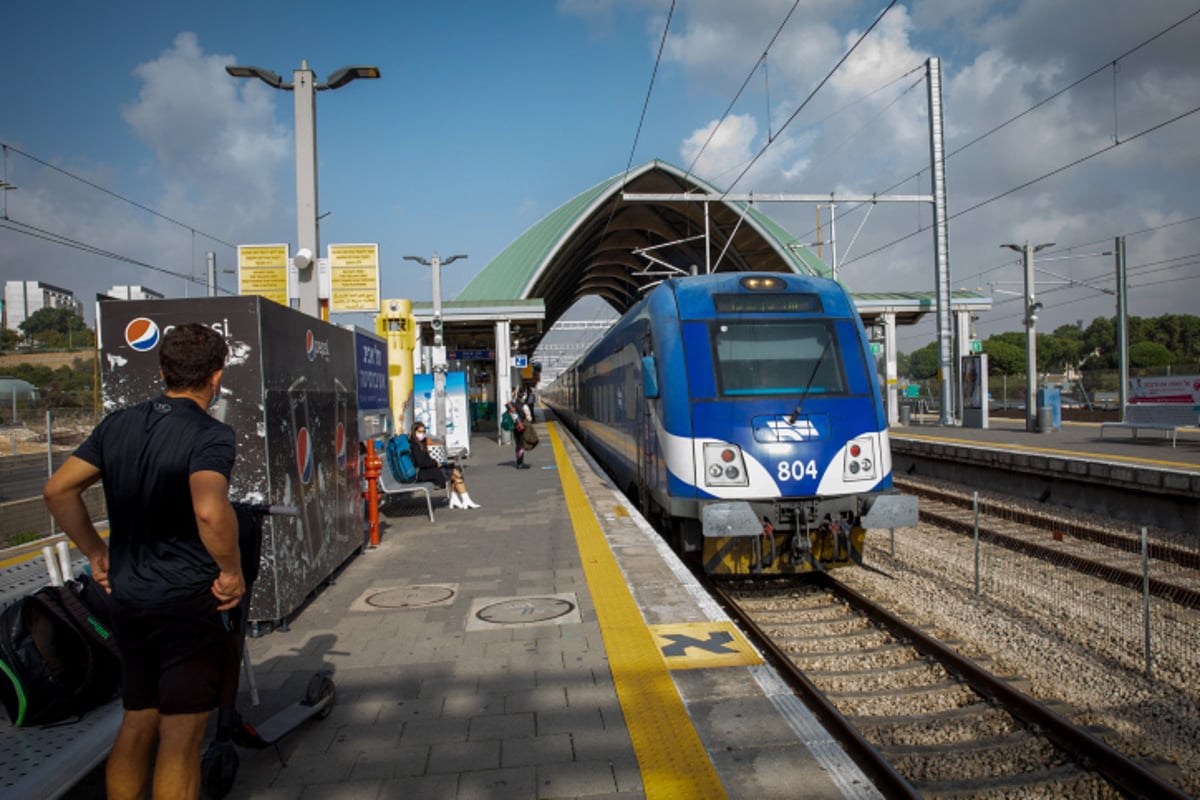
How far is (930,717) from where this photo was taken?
5320mm

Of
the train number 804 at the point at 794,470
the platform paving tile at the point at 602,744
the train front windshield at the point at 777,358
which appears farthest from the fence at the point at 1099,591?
the platform paving tile at the point at 602,744

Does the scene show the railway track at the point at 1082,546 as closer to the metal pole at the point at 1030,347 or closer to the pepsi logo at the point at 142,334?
the pepsi logo at the point at 142,334

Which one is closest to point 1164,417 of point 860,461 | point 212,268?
point 860,461

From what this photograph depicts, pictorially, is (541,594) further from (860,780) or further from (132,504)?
(132,504)

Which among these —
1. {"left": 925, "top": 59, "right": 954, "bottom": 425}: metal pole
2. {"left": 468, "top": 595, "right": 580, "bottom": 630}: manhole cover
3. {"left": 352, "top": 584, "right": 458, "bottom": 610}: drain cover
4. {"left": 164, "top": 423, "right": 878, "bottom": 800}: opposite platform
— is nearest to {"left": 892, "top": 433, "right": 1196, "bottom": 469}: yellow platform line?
{"left": 925, "top": 59, "right": 954, "bottom": 425}: metal pole

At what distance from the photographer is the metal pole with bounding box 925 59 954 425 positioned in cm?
2412

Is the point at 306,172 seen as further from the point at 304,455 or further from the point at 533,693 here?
the point at 533,693

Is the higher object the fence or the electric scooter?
the electric scooter

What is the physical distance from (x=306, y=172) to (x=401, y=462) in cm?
389

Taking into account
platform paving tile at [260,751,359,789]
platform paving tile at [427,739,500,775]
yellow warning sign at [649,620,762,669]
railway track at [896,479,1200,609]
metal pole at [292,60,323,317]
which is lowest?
railway track at [896,479,1200,609]

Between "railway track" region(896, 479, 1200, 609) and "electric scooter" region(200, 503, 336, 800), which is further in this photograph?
"railway track" region(896, 479, 1200, 609)

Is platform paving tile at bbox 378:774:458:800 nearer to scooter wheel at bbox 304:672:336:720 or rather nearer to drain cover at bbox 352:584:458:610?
scooter wheel at bbox 304:672:336:720

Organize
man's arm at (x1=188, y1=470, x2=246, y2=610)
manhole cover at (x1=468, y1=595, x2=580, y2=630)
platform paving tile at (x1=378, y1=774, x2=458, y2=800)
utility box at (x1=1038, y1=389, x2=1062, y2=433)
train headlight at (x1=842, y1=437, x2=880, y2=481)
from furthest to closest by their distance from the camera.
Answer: utility box at (x1=1038, y1=389, x2=1062, y2=433) → train headlight at (x1=842, y1=437, x2=880, y2=481) → manhole cover at (x1=468, y1=595, x2=580, y2=630) → platform paving tile at (x1=378, y1=774, x2=458, y2=800) → man's arm at (x1=188, y1=470, x2=246, y2=610)

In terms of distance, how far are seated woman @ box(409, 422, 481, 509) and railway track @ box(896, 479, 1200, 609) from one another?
6.84 meters
